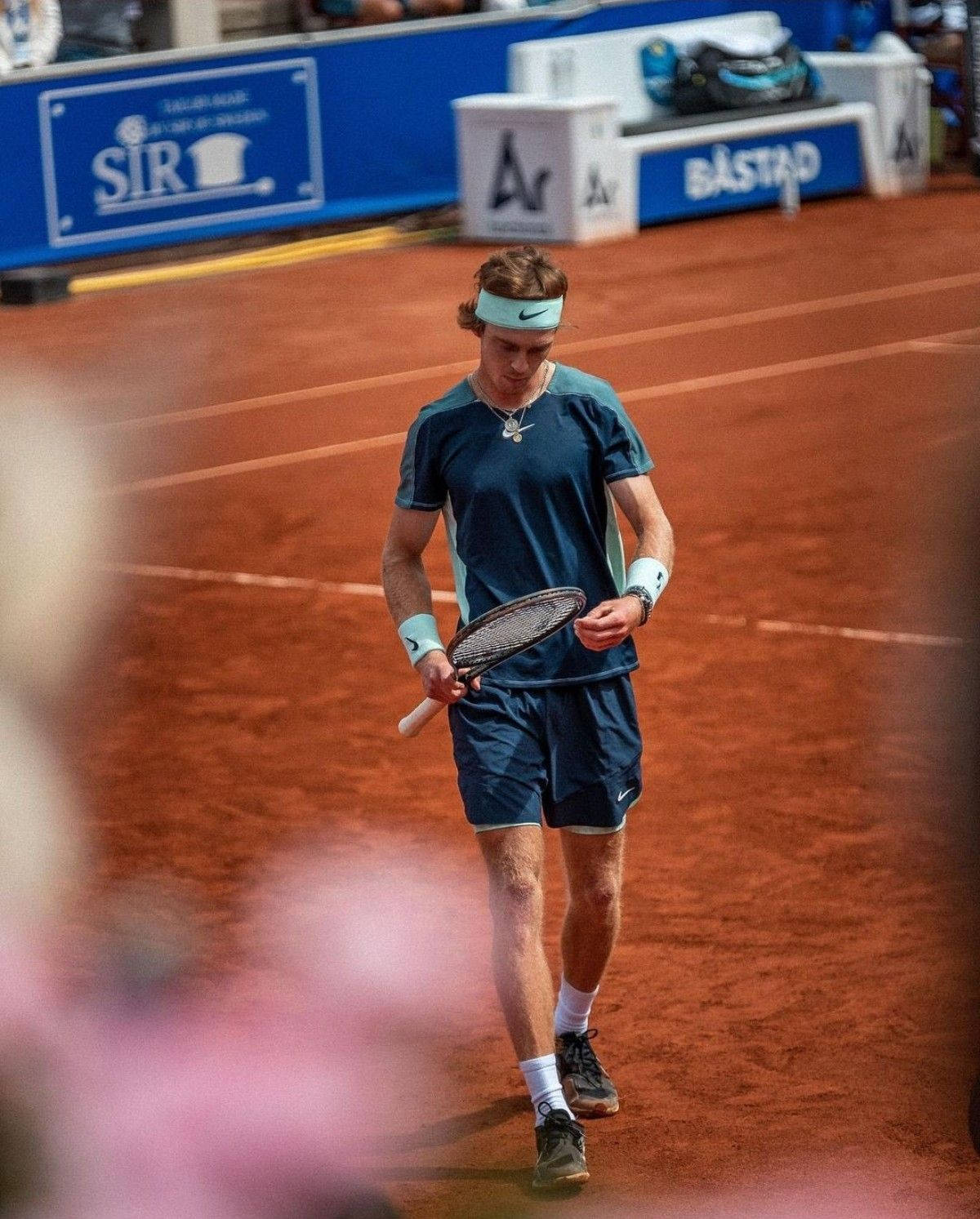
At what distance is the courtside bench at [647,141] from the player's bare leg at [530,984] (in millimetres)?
14127

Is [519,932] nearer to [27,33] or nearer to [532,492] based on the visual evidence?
[532,492]

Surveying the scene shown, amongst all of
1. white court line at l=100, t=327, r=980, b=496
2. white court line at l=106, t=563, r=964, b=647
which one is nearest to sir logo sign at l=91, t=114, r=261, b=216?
white court line at l=100, t=327, r=980, b=496

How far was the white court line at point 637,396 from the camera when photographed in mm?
11586

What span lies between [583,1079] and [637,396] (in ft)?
27.7

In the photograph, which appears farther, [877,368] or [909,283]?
[909,283]

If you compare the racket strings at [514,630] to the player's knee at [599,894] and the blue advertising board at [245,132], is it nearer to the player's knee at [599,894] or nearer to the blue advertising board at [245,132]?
the player's knee at [599,894]

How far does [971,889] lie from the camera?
6.26m

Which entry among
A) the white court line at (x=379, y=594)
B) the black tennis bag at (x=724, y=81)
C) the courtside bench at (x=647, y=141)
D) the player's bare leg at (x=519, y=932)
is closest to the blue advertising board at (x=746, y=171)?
the courtside bench at (x=647, y=141)

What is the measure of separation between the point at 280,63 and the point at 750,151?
4.71 metres

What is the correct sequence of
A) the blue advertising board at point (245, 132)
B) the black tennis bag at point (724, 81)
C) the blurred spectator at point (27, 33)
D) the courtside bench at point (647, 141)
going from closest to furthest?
the blue advertising board at point (245, 132) < the blurred spectator at point (27, 33) < the courtside bench at point (647, 141) < the black tennis bag at point (724, 81)

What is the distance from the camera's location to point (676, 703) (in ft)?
26.2

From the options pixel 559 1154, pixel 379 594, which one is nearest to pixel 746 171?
pixel 379 594

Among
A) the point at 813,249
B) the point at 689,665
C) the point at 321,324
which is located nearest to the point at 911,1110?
the point at 689,665

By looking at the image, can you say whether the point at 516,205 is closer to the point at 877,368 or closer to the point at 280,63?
the point at 280,63
